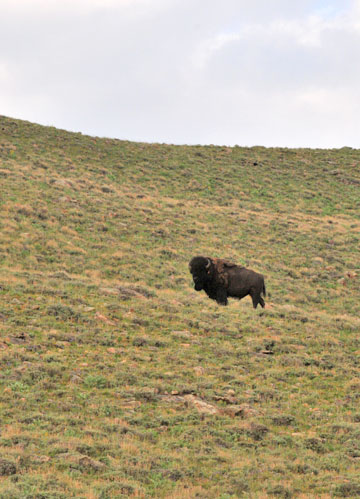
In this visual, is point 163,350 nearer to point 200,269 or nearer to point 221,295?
point 200,269

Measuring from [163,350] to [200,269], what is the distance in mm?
4594

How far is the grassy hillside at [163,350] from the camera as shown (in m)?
10.4

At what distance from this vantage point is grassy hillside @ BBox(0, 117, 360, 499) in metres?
10.4

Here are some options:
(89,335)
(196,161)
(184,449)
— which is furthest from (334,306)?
(196,161)

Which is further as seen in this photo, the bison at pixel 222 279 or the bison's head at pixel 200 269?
the bison at pixel 222 279

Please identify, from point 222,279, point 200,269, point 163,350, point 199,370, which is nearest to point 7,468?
point 199,370

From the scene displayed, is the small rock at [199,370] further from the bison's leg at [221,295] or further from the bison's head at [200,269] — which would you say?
the bison's leg at [221,295]

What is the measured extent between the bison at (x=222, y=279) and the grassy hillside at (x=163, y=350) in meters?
1.21

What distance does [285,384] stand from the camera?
16531 mm

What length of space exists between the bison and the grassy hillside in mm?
1212

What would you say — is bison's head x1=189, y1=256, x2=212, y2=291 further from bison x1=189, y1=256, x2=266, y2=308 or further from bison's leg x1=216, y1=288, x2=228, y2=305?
bison's leg x1=216, y1=288, x2=228, y2=305

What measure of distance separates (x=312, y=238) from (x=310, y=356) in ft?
80.2

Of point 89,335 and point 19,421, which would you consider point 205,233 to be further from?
point 19,421

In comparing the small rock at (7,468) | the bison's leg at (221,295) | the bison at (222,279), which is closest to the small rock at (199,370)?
the bison at (222,279)
